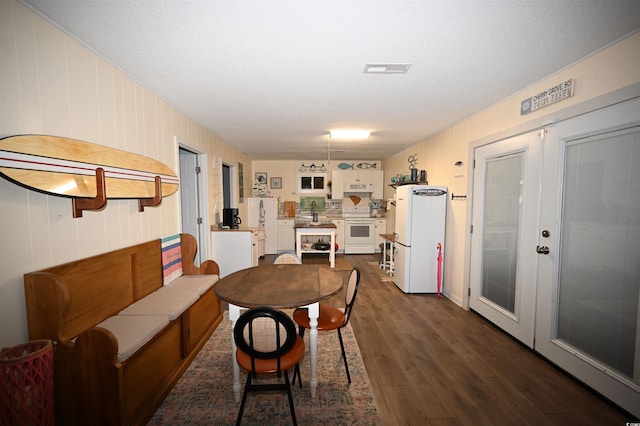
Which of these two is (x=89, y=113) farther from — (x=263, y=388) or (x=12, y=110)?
(x=263, y=388)

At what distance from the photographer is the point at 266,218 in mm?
6703

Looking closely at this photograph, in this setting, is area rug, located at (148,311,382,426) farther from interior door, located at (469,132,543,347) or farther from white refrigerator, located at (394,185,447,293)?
white refrigerator, located at (394,185,447,293)

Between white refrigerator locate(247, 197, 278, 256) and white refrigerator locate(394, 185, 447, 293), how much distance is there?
11.9ft

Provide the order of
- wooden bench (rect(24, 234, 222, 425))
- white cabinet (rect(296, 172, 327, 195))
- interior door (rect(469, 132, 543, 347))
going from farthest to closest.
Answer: white cabinet (rect(296, 172, 327, 195)) → interior door (rect(469, 132, 543, 347)) → wooden bench (rect(24, 234, 222, 425))

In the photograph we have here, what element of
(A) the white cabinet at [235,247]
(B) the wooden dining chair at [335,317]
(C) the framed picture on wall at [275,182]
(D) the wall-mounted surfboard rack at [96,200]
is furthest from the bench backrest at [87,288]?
(C) the framed picture on wall at [275,182]

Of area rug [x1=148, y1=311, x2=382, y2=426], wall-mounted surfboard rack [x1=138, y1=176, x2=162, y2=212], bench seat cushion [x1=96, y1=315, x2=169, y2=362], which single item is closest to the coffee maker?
wall-mounted surfboard rack [x1=138, y1=176, x2=162, y2=212]

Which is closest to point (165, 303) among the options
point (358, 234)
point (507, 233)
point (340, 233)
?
point (507, 233)

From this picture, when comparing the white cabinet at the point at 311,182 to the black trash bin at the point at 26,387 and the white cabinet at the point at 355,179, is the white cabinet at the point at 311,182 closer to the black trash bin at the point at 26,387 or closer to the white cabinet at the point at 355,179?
the white cabinet at the point at 355,179

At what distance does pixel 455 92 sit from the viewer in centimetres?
256

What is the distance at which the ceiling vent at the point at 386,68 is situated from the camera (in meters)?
2.03

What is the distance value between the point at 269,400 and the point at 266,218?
5.03m

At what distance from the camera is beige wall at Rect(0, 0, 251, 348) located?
132cm

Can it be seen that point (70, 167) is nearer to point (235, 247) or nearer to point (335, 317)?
point (335, 317)

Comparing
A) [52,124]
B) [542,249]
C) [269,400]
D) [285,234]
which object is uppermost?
[52,124]
